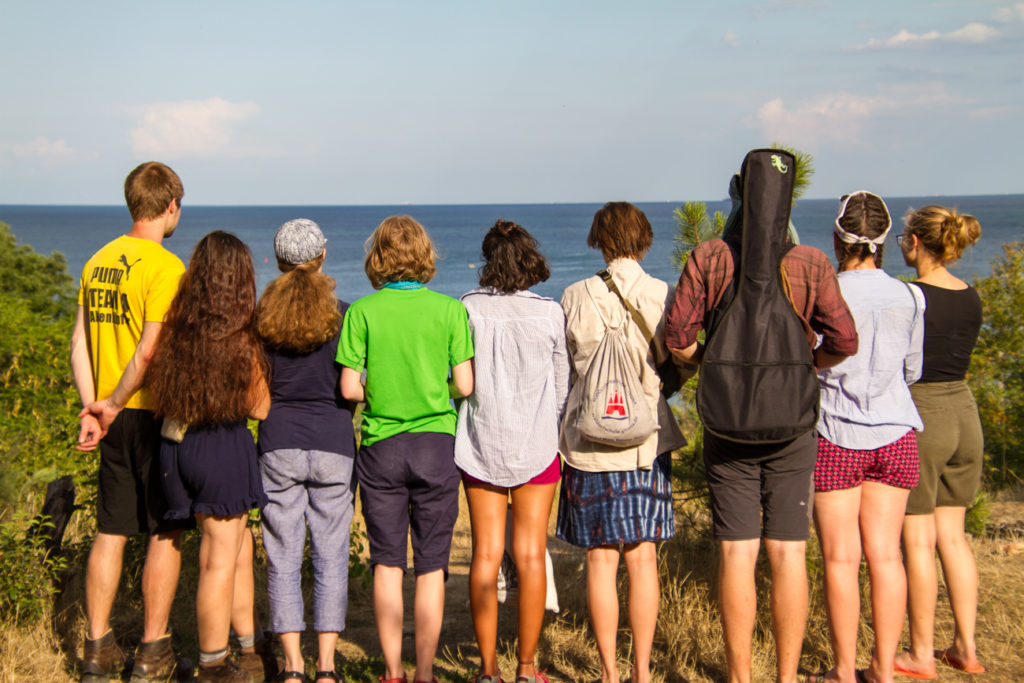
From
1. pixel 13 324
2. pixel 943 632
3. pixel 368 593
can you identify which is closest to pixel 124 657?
pixel 368 593

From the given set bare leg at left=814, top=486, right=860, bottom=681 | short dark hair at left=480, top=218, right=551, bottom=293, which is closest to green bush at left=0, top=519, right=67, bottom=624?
short dark hair at left=480, top=218, right=551, bottom=293

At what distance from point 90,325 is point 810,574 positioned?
3.74m

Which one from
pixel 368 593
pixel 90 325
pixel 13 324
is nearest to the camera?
pixel 90 325

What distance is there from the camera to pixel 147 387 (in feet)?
11.6

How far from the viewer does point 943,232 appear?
3.60 m

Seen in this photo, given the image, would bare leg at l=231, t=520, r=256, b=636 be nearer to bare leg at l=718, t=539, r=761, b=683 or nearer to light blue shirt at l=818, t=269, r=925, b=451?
bare leg at l=718, t=539, r=761, b=683

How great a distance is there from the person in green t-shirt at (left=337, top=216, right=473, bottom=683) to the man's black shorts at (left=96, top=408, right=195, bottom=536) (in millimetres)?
905

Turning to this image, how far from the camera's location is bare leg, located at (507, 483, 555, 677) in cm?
354

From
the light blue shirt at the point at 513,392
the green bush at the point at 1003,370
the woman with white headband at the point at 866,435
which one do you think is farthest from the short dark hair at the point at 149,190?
the green bush at the point at 1003,370

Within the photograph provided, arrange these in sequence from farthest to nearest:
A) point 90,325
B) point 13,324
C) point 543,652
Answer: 1. point 13,324
2. point 543,652
3. point 90,325

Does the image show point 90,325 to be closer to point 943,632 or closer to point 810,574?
point 810,574

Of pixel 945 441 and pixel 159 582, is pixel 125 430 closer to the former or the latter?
pixel 159 582

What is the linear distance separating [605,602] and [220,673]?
166 centimetres

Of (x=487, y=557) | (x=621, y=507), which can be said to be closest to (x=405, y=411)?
(x=487, y=557)
